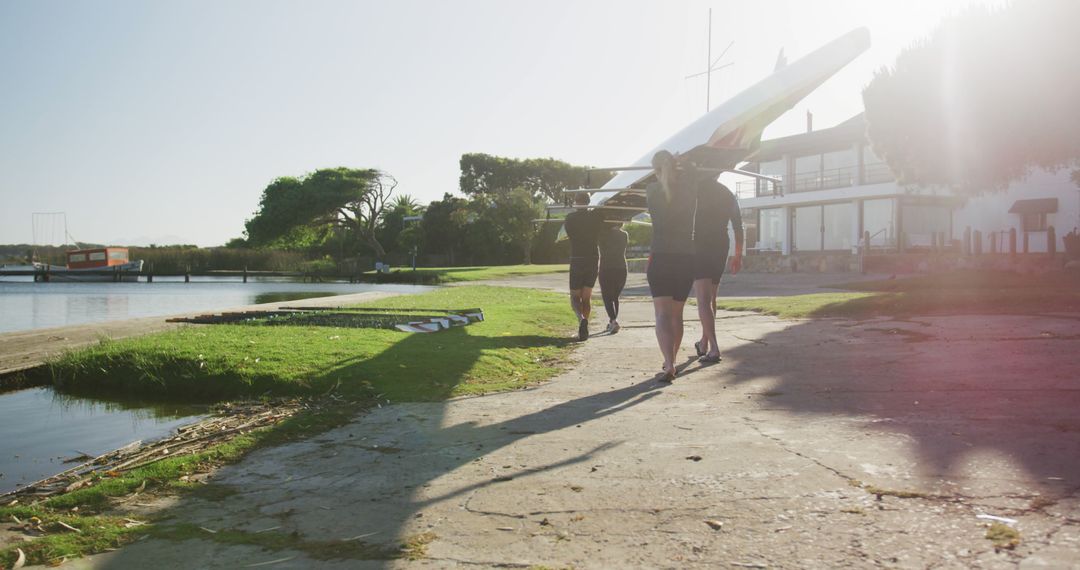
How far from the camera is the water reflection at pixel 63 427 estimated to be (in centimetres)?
376

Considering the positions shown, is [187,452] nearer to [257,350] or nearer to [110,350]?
[257,350]

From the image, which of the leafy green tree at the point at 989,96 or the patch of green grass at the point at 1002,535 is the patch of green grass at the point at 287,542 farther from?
the leafy green tree at the point at 989,96

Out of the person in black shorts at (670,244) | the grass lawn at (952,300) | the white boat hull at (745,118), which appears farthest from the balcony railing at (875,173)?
the person in black shorts at (670,244)

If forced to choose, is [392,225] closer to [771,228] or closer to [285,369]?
[771,228]

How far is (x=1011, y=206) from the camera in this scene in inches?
1286

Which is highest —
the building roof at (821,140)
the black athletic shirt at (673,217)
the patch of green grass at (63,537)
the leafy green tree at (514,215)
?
the building roof at (821,140)

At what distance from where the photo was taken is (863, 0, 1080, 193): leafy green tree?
16.0 metres

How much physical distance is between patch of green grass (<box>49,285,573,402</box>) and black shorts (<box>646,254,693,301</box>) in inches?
48.2

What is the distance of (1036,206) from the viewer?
31359 millimetres

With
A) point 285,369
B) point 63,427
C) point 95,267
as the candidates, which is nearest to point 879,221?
point 285,369

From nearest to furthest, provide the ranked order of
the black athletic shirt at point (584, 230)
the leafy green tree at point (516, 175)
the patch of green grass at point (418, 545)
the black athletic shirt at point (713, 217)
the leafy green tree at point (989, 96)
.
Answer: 1. the patch of green grass at point (418, 545)
2. the black athletic shirt at point (713, 217)
3. the black athletic shirt at point (584, 230)
4. the leafy green tree at point (989, 96)
5. the leafy green tree at point (516, 175)

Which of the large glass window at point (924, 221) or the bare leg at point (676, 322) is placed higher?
the large glass window at point (924, 221)

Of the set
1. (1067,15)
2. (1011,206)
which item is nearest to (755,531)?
(1067,15)

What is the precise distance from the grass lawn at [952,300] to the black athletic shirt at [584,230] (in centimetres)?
364
